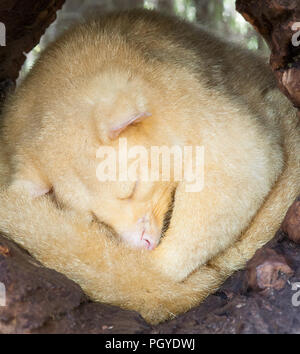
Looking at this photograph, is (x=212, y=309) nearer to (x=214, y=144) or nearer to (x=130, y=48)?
(x=214, y=144)

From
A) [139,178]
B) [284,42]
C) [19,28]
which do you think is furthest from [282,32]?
[19,28]

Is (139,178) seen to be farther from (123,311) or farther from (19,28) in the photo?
(19,28)

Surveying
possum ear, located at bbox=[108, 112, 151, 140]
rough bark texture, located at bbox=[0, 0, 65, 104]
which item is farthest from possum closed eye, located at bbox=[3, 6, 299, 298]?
rough bark texture, located at bbox=[0, 0, 65, 104]

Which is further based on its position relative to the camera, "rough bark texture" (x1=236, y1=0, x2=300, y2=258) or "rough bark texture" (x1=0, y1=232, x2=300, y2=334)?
"rough bark texture" (x1=236, y1=0, x2=300, y2=258)

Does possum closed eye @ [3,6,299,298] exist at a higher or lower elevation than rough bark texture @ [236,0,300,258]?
lower

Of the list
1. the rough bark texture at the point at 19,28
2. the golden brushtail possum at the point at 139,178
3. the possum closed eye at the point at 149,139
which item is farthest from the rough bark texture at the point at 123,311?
the rough bark texture at the point at 19,28

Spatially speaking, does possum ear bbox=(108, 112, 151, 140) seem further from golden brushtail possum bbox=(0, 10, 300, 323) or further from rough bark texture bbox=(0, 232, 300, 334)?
rough bark texture bbox=(0, 232, 300, 334)

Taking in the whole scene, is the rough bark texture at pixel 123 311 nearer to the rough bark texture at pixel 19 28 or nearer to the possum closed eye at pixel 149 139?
the possum closed eye at pixel 149 139
